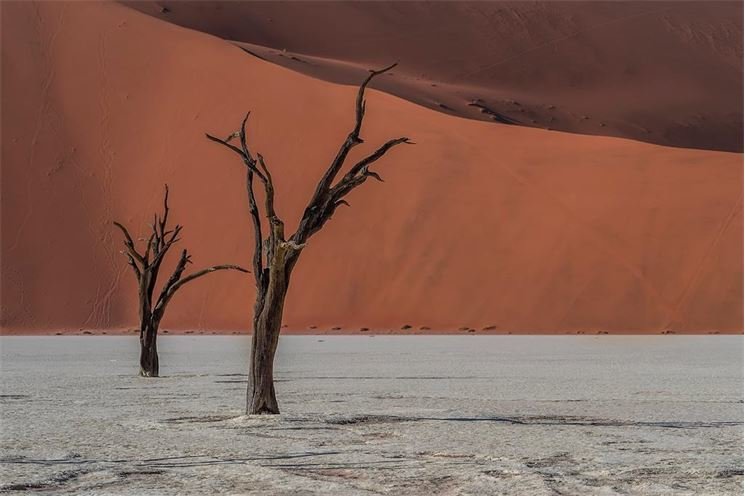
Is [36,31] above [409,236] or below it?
above

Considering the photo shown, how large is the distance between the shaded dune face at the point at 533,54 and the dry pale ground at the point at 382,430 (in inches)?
1786

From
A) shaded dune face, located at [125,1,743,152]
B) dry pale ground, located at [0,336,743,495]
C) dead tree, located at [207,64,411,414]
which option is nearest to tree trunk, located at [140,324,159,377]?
dry pale ground, located at [0,336,743,495]

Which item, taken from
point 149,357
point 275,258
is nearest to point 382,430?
point 275,258

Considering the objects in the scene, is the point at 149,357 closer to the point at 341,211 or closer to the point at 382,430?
the point at 382,430

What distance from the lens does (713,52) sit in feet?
277

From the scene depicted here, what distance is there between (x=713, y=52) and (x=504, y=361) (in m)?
64.6

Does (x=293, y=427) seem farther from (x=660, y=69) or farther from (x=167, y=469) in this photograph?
(x=660, y=69)

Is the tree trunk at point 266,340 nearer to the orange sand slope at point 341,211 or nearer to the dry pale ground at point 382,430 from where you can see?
the dry pale ground at point 382,430

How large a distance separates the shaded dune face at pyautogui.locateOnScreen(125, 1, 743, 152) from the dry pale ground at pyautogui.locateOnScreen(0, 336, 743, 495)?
45.4 metres

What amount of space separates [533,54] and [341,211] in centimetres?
3457

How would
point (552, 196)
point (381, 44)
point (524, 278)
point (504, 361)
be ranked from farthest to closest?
point (381, 44) < point (552, 196) < point (524, 278) < point (504, 361)

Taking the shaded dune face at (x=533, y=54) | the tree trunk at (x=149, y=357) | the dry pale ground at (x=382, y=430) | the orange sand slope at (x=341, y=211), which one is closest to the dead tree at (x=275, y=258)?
the dry pale ground at (x=382, y=430)

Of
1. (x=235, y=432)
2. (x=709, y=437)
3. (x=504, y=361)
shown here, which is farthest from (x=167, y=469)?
(x=504, y=361)

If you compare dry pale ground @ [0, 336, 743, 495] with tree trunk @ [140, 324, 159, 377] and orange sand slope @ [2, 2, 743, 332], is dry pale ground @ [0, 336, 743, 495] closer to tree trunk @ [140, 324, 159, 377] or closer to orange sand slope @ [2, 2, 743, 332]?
tree trunk @ [140, 324, 159, 377]
